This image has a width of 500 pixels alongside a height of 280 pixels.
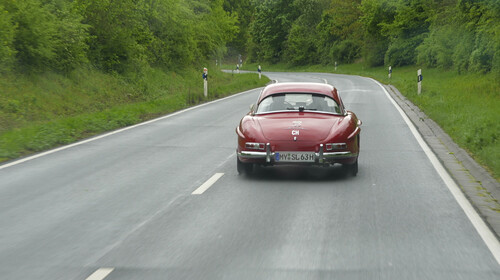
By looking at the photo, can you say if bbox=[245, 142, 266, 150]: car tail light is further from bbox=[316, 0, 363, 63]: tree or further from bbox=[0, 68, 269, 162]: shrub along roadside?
bbox=[316, 0, 363, 63]: tree

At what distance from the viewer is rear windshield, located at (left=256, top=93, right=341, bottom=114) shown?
33.3ft

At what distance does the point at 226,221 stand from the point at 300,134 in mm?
2621

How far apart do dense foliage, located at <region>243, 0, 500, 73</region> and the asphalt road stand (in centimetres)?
1919

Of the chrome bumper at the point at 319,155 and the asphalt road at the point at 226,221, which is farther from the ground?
the chrome bumper at the point at 319,155

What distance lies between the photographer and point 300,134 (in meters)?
9.02

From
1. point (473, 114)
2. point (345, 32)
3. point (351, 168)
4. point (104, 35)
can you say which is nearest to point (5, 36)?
point (104, 35)

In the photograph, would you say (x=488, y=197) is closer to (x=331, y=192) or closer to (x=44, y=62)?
(x=331, y=192)

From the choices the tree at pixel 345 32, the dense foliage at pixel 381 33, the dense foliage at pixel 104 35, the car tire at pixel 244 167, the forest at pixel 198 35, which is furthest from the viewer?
the tree at pixel 345 32

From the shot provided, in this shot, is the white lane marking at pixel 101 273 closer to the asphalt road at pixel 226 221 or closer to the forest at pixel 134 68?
the asphalt road at pixel 226 221

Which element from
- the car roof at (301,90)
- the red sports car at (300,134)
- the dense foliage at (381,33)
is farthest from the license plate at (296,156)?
the dense foliage at (381,33)

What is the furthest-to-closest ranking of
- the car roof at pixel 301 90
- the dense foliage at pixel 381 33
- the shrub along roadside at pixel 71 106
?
the dense foliage at pixel 381 33, the shrub along roadside at pixel 71 106, the car roof at pixel 301 90

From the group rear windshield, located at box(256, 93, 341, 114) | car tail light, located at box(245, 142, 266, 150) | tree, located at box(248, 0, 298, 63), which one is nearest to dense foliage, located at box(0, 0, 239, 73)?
rear windshield, located at box(256, 93, 341, 114)

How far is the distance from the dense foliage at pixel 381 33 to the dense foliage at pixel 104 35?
1583 cm

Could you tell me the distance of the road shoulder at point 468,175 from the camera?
23.9 feet
